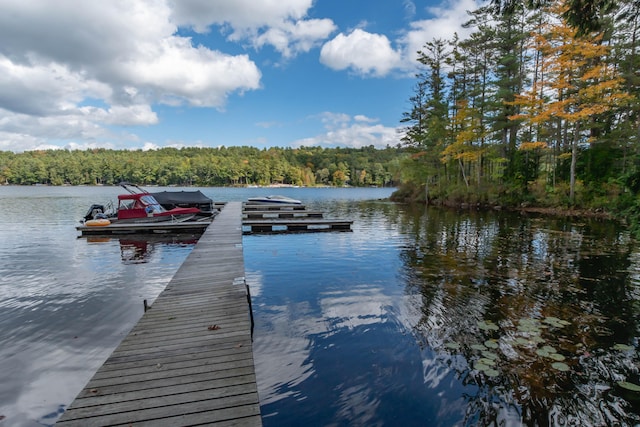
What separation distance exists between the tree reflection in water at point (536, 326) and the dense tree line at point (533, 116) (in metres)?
8.93

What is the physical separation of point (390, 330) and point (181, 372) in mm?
3855

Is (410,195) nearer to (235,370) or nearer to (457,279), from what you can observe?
(457,279)

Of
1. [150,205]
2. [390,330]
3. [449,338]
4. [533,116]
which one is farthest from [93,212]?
[533,116]

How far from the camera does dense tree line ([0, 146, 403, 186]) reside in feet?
345

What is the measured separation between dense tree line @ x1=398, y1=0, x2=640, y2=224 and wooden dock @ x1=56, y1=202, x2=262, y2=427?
61.2 feet

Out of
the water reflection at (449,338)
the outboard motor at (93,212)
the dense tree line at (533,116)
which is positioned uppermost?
the dense tree line at (533,116)

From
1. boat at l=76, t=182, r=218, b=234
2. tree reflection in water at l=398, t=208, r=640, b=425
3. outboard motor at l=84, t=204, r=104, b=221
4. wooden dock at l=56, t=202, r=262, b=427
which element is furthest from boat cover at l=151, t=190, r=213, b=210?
wooden dock at l=56, t=202, r=262, b=427

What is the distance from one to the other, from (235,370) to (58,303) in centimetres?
649

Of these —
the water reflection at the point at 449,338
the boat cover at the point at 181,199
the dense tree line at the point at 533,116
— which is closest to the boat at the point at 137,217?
the boat cover at the point at 181,199

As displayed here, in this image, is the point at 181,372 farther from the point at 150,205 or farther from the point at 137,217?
the point at 150,205

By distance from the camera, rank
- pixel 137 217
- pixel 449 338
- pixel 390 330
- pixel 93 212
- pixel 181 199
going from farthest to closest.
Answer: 1. pixel 181 199
2. pixel 93 212
3. pixel 137 217
4. pixel 390 330
5. pixel 449 338

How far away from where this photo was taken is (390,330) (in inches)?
244

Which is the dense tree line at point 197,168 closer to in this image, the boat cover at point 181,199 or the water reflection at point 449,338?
the boat cover at point 181,199

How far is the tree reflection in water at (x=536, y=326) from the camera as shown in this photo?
4.09 m
